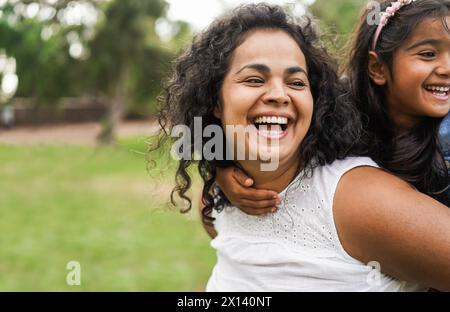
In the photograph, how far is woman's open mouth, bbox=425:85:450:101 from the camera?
179cm

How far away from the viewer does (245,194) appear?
1873 millimetres

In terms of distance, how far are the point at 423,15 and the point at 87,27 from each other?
16.9 meters

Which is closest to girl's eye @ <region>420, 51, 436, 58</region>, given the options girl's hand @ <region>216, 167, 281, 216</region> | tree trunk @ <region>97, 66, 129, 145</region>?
girl's hand @ <region>216, 167, 281, 216</region>

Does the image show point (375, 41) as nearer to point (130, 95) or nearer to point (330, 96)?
point (330, 96)

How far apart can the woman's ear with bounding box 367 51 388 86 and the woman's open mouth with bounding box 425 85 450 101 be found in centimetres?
16

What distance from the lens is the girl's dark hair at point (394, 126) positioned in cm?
178

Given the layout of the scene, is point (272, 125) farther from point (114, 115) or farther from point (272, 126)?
point (114, 115)

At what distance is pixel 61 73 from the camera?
20531mm

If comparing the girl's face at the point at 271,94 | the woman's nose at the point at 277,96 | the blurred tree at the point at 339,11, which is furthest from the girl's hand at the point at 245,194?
the blurred tree at the point at 339,11

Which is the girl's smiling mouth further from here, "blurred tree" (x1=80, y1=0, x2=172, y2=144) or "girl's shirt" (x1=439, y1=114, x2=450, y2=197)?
"blurred tree" (x1=80, y1=0, x2=172, y2=144)

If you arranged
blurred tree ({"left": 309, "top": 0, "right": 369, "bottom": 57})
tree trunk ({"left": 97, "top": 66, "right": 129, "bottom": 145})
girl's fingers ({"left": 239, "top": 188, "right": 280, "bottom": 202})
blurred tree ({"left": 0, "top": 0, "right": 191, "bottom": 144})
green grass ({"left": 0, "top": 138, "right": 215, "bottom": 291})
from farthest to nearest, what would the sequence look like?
1. tree trunk ({"left": 97, "top": 66, "right": 129, "bottom": 145})
2. blurred tree ({"left": 0, "top": 0, "right": 191, "bottom": 144})
3. blurred tree ({"left": 309, "top": 0, "right": 369, "bottom": 57})
4. green grass ({"left": 0, "top": 138, "right": 215, "bottom": 291})
5. girl's fingers ({"left": 239, "top": 188, "right": 280, "bottom": 202})

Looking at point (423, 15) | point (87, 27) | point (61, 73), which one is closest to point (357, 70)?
point (423, 15)

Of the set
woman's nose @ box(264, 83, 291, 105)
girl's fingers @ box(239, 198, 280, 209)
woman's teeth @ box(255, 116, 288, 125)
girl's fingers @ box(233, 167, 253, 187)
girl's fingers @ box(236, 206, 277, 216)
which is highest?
woman's nose @ box(264, 83, 291, 105)

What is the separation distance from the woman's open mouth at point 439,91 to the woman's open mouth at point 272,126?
18.1 inches
